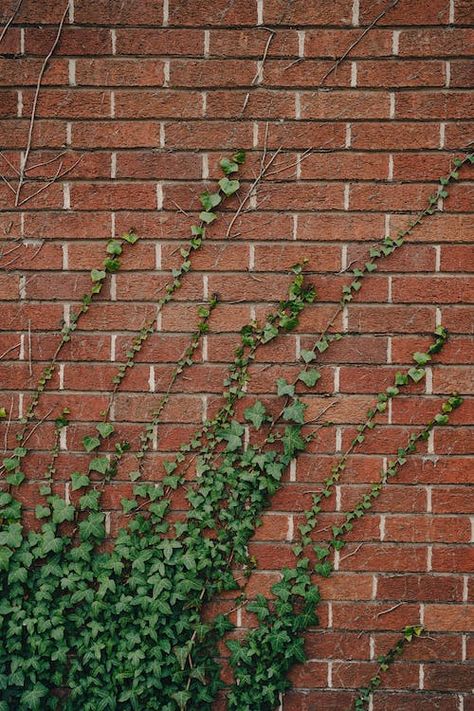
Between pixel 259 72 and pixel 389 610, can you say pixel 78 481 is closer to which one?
pixel 389 610

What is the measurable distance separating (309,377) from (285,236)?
0.51 m

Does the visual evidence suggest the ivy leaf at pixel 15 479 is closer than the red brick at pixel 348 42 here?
No

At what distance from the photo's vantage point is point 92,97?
7.56ft

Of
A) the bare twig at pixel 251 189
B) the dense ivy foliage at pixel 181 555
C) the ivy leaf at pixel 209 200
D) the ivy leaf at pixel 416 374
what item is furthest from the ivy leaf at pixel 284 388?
the ivy leaf at pixel 209 200

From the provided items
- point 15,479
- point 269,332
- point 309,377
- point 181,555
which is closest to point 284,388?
point 309,377

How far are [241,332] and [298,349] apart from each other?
216 millimetres

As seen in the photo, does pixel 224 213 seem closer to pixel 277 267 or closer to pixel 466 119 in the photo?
pixel 277 267

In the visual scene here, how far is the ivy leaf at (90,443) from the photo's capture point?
7.70 feet

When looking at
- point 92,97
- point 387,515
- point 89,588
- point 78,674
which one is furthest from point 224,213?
point 78,674

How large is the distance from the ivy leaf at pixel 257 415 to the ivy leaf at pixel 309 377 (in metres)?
0.18

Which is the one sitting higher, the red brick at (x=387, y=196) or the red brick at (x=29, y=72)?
the red brick at (x=29, y=72)

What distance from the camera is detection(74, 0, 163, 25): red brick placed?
2.27 meters

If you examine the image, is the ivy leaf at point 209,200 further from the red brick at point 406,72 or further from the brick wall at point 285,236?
the red brick at point 406,72

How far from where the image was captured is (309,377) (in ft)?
7.57
